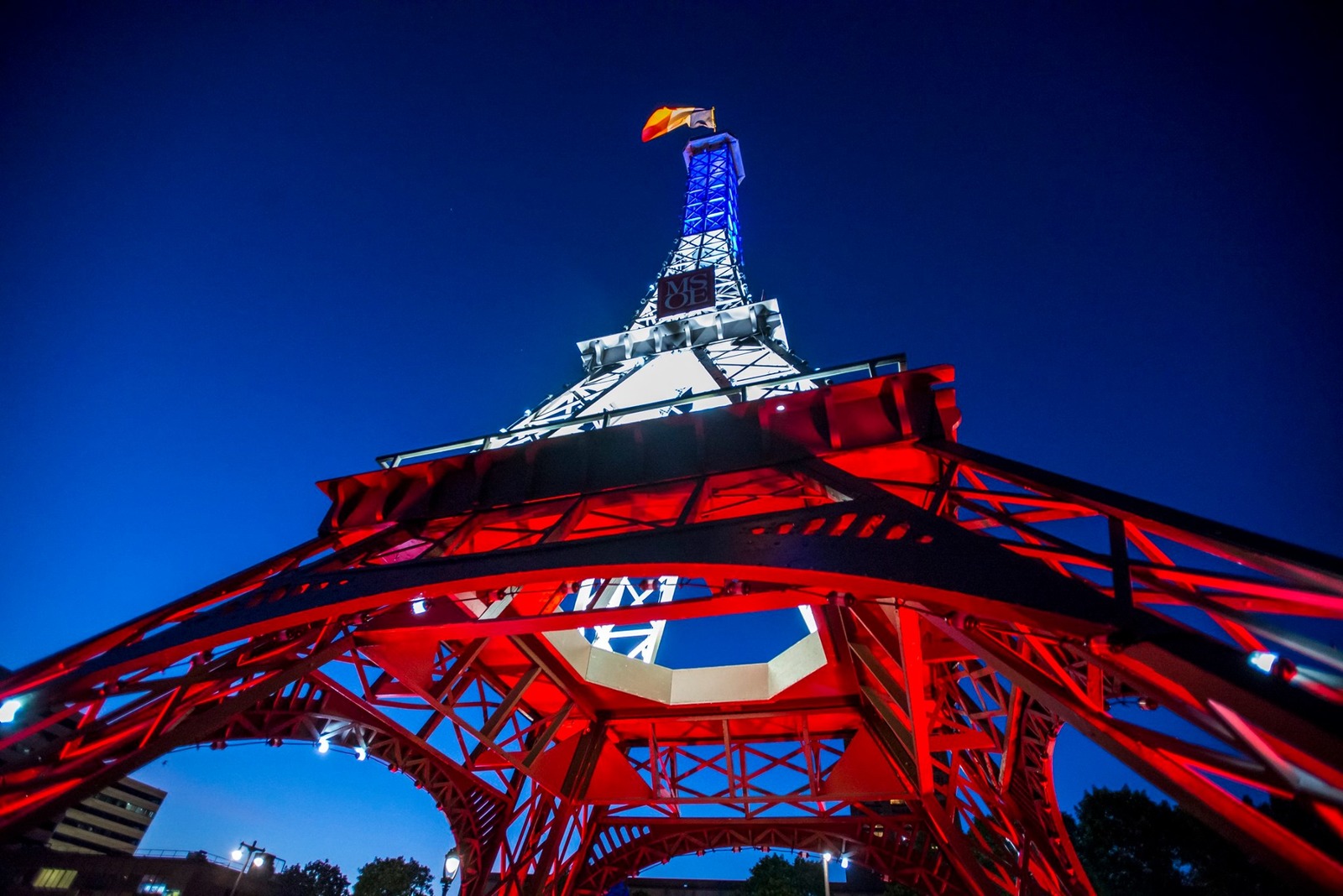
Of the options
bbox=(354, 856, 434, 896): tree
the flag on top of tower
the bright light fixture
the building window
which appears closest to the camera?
the bright light fixture

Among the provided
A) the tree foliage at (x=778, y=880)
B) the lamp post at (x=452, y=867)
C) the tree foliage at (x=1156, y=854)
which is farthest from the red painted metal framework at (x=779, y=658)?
the tree foliage at (x=778, y=880)

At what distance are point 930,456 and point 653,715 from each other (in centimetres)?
1124

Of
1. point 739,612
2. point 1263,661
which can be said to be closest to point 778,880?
point 739,612

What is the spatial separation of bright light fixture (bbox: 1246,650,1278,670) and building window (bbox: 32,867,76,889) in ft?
244

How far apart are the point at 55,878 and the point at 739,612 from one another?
73.5 m

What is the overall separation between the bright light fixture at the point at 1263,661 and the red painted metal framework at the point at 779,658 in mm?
22

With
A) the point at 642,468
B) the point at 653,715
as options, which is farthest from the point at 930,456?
the point at 653,715

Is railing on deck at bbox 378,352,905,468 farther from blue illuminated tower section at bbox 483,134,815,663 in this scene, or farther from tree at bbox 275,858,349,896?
tree at bbox 275,858,349,896

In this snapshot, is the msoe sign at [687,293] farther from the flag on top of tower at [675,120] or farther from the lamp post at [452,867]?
the flag on top of tower at [675,120]

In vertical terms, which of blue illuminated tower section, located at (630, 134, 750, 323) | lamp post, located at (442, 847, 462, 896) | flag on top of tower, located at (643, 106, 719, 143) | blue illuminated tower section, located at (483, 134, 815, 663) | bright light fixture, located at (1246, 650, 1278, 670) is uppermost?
flag on top of tower, located at (643, 106, 719, 143)

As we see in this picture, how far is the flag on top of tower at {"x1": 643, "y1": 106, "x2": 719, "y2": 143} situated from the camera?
107 ft

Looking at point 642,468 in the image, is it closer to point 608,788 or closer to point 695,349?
point 695,349

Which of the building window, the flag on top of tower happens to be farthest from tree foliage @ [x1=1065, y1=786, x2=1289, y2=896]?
the building window

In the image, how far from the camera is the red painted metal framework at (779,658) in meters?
4.16
